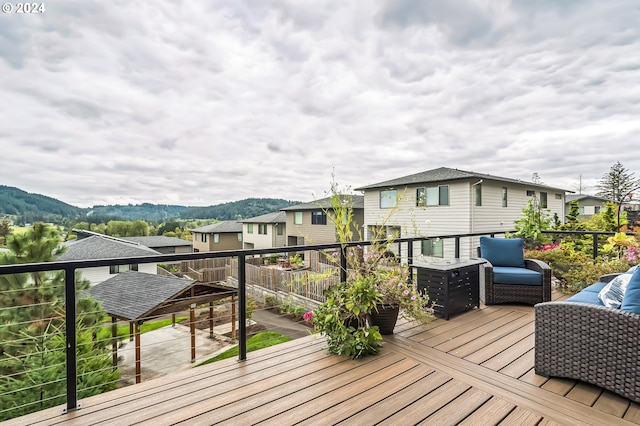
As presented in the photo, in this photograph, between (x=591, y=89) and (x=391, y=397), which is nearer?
(x=391, y=397)

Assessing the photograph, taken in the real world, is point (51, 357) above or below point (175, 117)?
below

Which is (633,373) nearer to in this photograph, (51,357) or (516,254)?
(516,254)

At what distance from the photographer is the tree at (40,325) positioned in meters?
4.07

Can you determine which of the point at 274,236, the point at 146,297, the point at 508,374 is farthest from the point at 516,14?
the point at 274,236

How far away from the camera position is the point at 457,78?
7133 mm

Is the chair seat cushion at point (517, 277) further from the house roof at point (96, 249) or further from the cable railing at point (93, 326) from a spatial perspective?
the house roof at point (96, 249)

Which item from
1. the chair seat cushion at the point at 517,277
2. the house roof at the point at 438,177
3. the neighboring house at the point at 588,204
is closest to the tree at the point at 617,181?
the neighboring house at the point at 588,204

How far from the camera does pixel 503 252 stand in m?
4.57

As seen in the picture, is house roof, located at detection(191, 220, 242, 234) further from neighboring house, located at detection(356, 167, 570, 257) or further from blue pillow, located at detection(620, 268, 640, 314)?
blue pillow, located at detection(620, 268, 640, 314)

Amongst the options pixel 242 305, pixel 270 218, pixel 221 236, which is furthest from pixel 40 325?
pixel 221 236

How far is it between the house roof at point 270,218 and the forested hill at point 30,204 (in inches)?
505

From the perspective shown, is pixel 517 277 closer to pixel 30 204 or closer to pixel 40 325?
pixel 40 325

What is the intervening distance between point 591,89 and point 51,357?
36.9ft

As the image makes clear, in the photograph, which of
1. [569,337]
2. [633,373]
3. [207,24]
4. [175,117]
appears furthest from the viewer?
[175,117]
